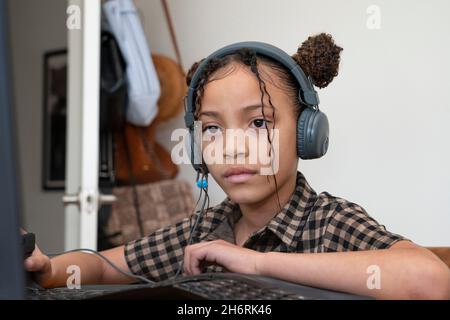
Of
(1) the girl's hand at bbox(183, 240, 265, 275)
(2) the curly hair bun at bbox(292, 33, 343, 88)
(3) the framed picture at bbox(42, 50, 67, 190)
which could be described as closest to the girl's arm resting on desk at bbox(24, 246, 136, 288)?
(1) the girl's hand at bbox(183, 240, 265, 275)

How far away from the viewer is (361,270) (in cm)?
61

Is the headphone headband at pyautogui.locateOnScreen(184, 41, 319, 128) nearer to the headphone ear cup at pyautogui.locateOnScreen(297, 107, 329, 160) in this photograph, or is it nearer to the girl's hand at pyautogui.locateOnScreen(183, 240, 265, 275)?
the headphone ear cup at pyautogui.locateOnScreen(297, 107, 329, 160)

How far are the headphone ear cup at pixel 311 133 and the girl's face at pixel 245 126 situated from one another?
0.09ft

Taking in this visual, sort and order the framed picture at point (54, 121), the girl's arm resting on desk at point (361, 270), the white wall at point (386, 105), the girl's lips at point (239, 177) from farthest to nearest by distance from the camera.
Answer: the framed picture at point (54, 121) < the white wall at point (386, 105) < the girl's lips at point (239, 177) < the girl's arm resting on desk at point (361, 270)

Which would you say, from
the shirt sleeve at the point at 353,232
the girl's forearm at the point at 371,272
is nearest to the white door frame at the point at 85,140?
the shirt sleeve at the point at 353,232

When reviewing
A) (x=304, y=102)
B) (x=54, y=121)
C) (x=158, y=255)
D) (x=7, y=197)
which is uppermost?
(x=54, y=121)

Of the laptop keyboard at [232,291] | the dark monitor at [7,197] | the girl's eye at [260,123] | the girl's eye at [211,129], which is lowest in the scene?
the laptop keyboard at [232,291]

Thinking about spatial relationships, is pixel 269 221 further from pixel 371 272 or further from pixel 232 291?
pixel 232 291

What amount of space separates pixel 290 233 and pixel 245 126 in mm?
175

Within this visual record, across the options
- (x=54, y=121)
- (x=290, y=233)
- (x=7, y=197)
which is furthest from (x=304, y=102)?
(x=54, y=121)

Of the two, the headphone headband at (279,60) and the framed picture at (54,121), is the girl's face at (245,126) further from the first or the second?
the framed picture at (54,121)

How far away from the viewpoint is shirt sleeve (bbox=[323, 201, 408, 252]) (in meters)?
0.73

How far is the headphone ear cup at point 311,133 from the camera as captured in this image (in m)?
0.79
